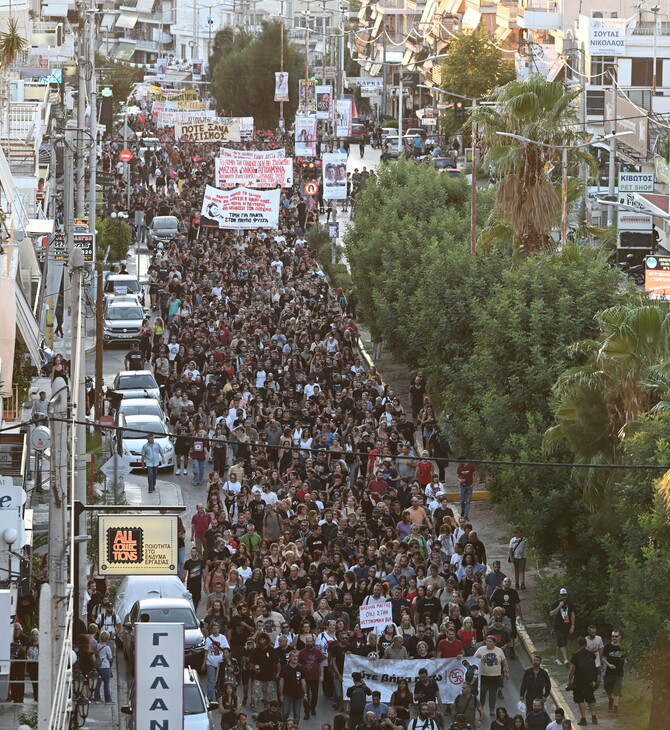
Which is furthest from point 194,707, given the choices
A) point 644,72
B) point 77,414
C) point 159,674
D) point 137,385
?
point 644,72

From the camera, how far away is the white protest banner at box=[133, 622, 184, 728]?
14023mm

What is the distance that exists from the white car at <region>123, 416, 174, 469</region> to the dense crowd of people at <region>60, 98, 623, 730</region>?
1.14 feet

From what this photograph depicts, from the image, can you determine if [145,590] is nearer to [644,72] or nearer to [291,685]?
[291,685]

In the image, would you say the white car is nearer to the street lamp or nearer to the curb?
the street lamp

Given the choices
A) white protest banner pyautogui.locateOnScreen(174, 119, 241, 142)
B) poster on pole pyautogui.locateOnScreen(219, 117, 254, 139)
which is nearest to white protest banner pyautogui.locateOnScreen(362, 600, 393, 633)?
white protest banner pyautogui.locateOnScreen(174, 119, 241, 142)

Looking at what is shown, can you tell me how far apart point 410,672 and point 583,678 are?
1862 millimetres

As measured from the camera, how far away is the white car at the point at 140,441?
3077 cm

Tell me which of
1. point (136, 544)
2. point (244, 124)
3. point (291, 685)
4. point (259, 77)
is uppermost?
point (259, 77)

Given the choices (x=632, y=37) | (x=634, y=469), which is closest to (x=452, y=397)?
(x=634, y=469)

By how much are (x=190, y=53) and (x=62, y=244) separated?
14486 centimetres

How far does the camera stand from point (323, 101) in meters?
82.4

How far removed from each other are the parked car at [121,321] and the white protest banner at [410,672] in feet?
77.8

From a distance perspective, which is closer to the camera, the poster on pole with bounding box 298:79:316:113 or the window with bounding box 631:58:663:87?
the window with bounding box 631:58:663:87

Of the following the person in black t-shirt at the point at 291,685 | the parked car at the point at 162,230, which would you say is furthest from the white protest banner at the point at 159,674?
the parked car at the point at 162,230
